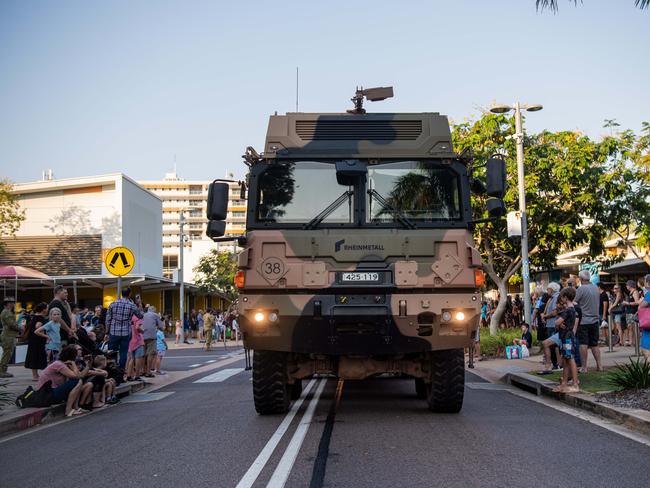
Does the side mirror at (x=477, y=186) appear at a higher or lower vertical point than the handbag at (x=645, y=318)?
higher

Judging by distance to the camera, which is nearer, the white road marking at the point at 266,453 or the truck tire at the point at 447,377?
the white road marking at the point at 266,453

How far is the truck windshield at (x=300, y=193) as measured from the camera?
29.5 ft

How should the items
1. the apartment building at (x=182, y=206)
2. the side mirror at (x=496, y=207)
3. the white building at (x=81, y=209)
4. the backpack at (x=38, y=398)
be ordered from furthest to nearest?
the apartment building at (x=182, y=206), the white building at (x=81, y=209), the backpack at (x=38, y=398), the side mirror at (x=496, y=207)

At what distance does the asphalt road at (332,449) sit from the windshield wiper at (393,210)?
94.5 inches

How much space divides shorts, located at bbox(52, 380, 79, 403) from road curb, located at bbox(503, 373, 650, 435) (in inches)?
294

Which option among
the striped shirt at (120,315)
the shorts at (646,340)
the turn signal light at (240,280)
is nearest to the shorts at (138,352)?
the striped shirt at (120,315)

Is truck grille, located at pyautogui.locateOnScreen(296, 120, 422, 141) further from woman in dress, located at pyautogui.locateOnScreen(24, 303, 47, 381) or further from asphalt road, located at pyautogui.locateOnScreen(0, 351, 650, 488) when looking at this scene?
woman in dress, located at pyautogui.locateOnScreen(24, 303, 47, 381)

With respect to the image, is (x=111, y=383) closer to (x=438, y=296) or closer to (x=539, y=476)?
(x=438, y=296)

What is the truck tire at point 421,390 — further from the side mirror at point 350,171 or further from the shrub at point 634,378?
the side mirror at point 350,171

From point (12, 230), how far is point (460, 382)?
105ft

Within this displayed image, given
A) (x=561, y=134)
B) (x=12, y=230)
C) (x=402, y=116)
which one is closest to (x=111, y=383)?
(x=402, y=116)

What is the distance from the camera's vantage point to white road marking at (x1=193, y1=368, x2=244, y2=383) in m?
16.3

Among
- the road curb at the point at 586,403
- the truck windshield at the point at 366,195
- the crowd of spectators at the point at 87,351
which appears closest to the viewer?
the road curb at the point at 586,403

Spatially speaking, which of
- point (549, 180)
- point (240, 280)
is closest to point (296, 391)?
point (240, 280)
